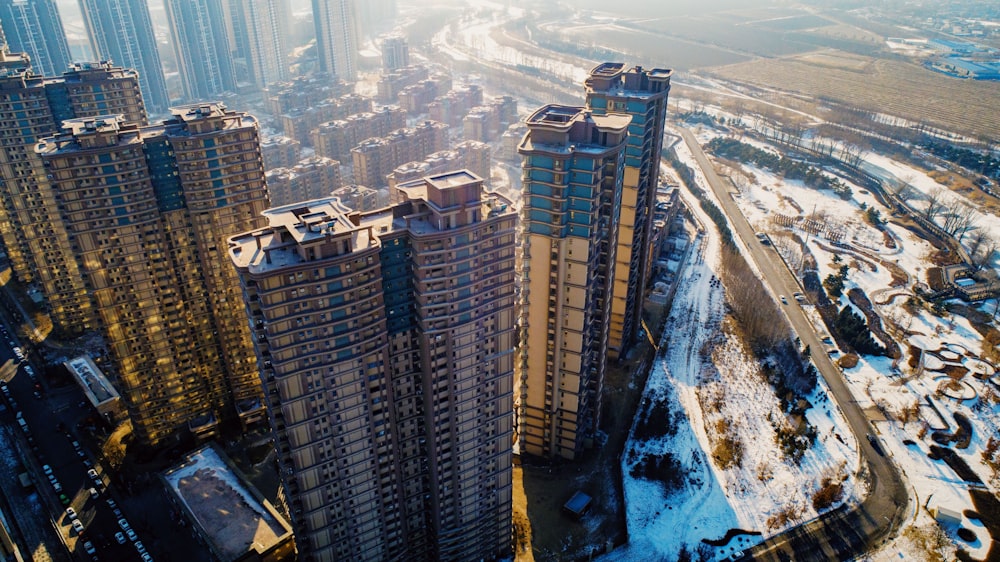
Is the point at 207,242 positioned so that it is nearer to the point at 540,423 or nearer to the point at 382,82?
the point at 540,423

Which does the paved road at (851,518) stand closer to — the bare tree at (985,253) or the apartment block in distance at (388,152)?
the bare tree at (985,253)

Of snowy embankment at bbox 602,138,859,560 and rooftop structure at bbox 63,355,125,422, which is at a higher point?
rooftop structure at bbox 63,355,125,422

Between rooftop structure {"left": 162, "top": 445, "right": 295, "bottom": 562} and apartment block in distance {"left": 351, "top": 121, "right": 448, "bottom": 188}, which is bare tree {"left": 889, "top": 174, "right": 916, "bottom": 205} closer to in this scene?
apartment block in distance {"left": 351, "top": 121, "right": 448, "bottom": 188}

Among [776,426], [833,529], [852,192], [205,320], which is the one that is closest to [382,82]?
[852,192]

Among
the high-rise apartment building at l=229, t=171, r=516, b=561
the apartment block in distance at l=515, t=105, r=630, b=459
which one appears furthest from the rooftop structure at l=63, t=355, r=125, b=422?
the apartment block in distance at l=515, t=105, r=630, b=459

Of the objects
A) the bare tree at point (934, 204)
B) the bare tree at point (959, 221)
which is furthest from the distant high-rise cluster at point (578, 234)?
the bare tree at point (934, 204)

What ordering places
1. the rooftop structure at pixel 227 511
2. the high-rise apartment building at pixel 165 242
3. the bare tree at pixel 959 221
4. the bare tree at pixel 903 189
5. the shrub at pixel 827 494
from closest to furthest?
the rooftop structure at pixel 227 511, the high-rise apartment building at pixel 165 242, the shrub at pixel 827 494, the bare tree at pixel 959 221, the bare tree at pixel 903 189

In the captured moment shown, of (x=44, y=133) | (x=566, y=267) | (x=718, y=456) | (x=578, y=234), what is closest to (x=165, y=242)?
(x=44, y=133)

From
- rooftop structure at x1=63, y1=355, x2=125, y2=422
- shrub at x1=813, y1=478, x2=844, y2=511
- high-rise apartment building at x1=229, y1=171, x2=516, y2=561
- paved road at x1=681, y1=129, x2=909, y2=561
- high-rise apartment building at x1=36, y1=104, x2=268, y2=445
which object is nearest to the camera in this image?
high-rise apartment building at x1=229, y1=171, x2=516, y2=561
